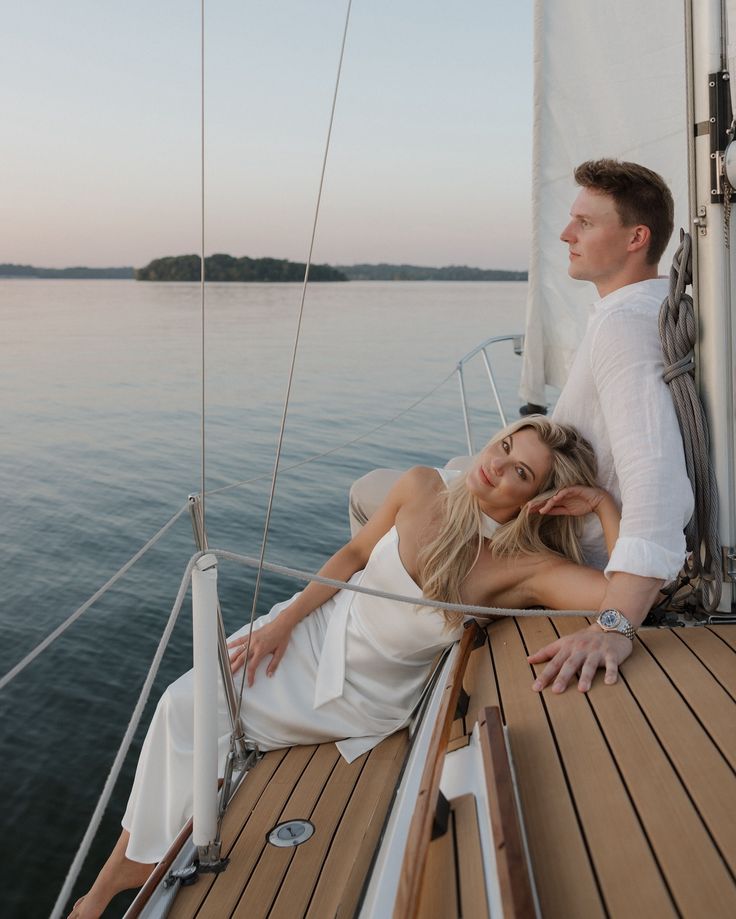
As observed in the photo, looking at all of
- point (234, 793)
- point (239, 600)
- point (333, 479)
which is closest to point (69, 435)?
point (333, 479)

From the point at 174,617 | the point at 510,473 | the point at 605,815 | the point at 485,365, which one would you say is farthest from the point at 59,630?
the point at 485,365

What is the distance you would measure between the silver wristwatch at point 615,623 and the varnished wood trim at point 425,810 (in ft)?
1.03

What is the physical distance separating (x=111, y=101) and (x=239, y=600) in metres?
12.9

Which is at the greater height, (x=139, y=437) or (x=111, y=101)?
(x=111, y=101)

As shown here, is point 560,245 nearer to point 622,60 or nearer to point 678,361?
point 622,60

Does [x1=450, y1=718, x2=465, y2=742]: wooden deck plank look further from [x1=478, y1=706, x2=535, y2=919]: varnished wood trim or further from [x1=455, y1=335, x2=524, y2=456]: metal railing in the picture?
[x1=455, y1=335, x2=524, y2=456]: metal railing

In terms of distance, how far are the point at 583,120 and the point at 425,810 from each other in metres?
3.40

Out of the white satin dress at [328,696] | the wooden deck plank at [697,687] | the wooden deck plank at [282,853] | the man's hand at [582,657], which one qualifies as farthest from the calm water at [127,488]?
the wooden deck plank at [697,687]

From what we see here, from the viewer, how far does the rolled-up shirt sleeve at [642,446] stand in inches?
75.4

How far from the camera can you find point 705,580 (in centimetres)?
208

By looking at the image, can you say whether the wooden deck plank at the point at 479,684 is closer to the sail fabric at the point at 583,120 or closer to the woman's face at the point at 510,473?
the woman's face at the point at 510,473

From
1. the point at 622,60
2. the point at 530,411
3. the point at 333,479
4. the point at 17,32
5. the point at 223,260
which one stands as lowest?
the point at 333,479

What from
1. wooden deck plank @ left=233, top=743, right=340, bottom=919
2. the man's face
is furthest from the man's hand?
the man's face

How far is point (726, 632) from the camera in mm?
1968
